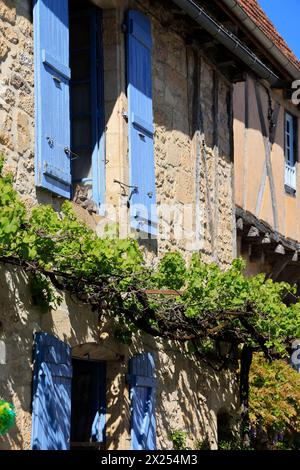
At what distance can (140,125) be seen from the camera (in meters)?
8.91

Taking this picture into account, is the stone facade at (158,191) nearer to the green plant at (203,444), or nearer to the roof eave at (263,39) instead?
the green plant at (203,444)

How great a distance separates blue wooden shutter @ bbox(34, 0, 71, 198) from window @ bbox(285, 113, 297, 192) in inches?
236

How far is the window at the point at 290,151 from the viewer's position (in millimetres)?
13570

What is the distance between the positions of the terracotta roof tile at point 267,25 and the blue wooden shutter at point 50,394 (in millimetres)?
6043

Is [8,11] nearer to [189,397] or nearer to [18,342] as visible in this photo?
[18,342]

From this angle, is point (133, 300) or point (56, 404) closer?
point (56, 404)

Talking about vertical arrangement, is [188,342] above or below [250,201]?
below

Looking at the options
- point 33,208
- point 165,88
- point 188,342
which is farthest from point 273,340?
point 33,208

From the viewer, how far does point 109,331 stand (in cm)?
831

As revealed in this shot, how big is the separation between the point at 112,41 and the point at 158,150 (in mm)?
A: 1047

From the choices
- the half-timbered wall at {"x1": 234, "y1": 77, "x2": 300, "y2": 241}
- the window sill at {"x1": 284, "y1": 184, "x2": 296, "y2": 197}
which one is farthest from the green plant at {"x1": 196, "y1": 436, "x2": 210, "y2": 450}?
the window sill at {"x1": 284, "y1": 184, "x2": 296, "y2": 197}

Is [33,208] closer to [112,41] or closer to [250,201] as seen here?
[112,41]

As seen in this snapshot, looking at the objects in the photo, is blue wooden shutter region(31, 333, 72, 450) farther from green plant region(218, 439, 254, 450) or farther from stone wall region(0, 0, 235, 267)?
green plant region(218, 439, 254, 450)

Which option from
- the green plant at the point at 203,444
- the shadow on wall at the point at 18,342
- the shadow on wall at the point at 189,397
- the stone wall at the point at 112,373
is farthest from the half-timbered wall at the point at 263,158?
the shadow on wall at the point at 18,342
